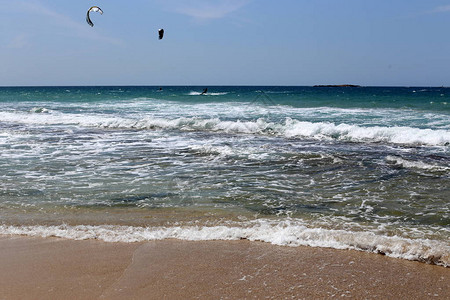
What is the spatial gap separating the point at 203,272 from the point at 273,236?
1123 mm

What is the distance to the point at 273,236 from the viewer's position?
469 cm

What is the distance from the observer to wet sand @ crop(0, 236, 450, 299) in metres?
3.45

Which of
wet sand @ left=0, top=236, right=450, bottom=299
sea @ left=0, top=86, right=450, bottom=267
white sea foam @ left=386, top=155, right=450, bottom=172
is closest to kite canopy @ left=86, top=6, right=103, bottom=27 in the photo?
sea @ left=0, top=86, right=450, bottom=267

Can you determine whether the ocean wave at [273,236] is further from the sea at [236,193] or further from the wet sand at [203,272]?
the wet sand at [203,272]

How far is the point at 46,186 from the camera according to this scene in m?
7.07

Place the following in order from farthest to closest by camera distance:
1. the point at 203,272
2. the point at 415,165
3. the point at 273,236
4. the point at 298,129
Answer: the point at 298,129 → the point at 415,165 → the point at 273,236 → the point at 203,272

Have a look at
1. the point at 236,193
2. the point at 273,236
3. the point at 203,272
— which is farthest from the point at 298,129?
the point at 203,272

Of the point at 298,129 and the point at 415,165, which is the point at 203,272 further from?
the point at 298,129

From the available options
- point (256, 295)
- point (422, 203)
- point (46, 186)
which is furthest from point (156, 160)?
point (256, 295)

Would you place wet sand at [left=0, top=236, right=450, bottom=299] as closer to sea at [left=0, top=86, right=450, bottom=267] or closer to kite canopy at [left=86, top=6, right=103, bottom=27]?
sea at [left=0, top=86, right=450, bottom=267]

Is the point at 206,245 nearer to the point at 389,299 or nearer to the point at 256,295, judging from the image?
the point at 256,295

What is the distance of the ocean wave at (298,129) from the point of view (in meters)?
14.2

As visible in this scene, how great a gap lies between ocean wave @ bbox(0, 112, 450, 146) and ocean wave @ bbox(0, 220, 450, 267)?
1020cm

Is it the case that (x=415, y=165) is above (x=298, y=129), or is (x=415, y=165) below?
below
